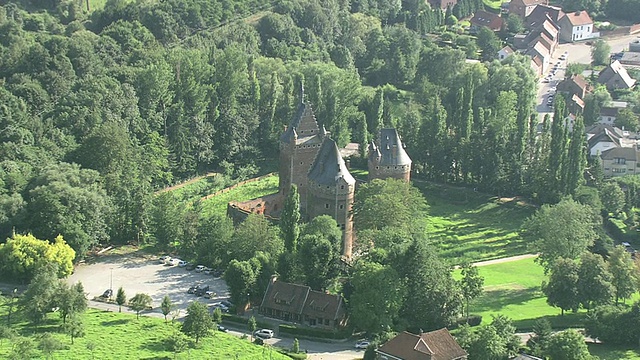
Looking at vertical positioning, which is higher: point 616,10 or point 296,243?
point 616,10

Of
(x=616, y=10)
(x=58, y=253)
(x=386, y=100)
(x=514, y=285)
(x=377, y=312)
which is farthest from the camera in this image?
(x=616, y=10)

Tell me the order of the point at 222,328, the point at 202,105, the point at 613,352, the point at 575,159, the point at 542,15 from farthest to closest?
the point at 542,15 → the point at 202,105 → the point at 575,159 → the point at 222,328 → the point at 613,352

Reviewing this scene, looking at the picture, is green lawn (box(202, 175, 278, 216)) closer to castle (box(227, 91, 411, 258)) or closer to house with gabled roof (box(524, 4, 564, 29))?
castle (box(227, 91, 411, 258))

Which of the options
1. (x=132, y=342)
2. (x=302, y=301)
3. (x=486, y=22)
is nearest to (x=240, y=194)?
(x=302, y=301)

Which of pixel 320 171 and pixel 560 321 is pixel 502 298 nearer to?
pixel 560 321

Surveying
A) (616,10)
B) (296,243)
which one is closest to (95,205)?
(296,243)

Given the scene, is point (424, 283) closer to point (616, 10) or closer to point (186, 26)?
point (186, 26)
